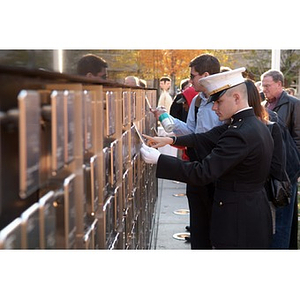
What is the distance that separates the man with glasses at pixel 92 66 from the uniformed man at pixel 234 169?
0.74 metres

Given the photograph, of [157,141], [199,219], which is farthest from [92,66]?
[199,219]

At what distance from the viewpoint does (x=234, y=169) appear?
3197mm

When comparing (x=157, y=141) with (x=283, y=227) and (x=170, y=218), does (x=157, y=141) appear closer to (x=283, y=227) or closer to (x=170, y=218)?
(x=283, y=227)

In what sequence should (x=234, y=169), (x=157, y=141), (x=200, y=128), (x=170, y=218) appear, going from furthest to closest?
(x=170, y=218) < (x=200, y=128) < (x=157, y=141) < (x=234, y=169)

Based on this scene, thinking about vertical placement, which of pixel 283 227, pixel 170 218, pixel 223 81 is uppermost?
pixel 223 81

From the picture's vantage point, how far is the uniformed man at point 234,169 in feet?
10.2

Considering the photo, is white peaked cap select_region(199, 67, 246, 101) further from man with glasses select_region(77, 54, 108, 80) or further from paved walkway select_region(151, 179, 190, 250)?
paved walkway select_region(151, 179, 190, 250)

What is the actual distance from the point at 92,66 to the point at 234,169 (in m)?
1.15

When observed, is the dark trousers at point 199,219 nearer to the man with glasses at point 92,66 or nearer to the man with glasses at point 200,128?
the man with glasses at point 200,128

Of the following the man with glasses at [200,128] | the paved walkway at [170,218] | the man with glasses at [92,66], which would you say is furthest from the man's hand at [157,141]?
the paved walkway at [170,218]

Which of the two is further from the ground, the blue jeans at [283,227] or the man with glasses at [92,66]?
the man with glasses at [92,66]

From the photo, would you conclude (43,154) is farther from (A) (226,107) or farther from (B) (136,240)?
(B) (136,240)

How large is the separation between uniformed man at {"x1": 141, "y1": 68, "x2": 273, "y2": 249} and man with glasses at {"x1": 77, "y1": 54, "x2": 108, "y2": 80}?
2.42 feet
